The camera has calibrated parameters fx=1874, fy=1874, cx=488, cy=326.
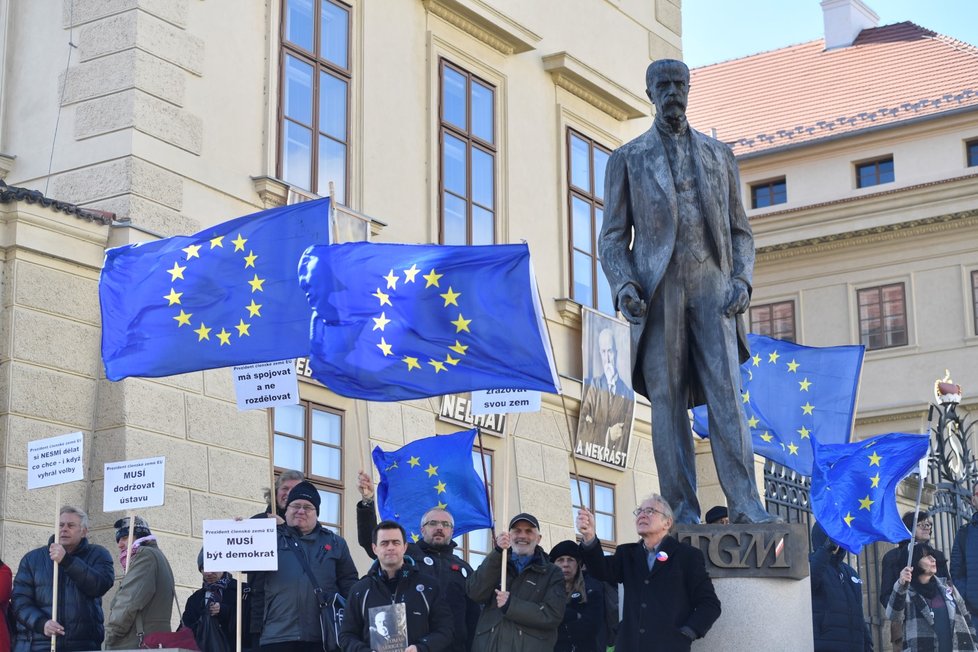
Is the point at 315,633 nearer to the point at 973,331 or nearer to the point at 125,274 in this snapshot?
the point at 125,274

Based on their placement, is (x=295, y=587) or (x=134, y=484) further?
(x=134, y=484)

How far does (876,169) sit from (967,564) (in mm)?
26033

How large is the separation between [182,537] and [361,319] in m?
4.83

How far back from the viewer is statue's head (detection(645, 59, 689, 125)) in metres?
10.6

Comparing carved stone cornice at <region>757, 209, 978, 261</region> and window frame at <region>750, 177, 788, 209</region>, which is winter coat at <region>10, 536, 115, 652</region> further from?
window frame at <region>750, 177, 788, 209</region>

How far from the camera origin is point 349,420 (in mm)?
19125

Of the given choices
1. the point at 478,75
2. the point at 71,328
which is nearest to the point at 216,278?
the point at 71,328

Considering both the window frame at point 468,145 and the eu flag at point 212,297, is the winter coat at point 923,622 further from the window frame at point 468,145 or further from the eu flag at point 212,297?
the window frame at point 468,145

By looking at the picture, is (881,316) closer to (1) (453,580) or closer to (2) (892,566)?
(2) (892,566)

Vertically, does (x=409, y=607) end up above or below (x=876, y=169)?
below

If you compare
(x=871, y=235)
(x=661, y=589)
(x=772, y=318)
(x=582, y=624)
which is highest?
(x=871, y=235)

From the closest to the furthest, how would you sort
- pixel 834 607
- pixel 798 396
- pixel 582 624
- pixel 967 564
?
pixel 582 624 → pixel 834 607 → pixel 967 564 → pixel 798 396

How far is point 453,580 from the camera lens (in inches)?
437

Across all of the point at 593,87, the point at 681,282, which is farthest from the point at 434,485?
the point at 593,87
